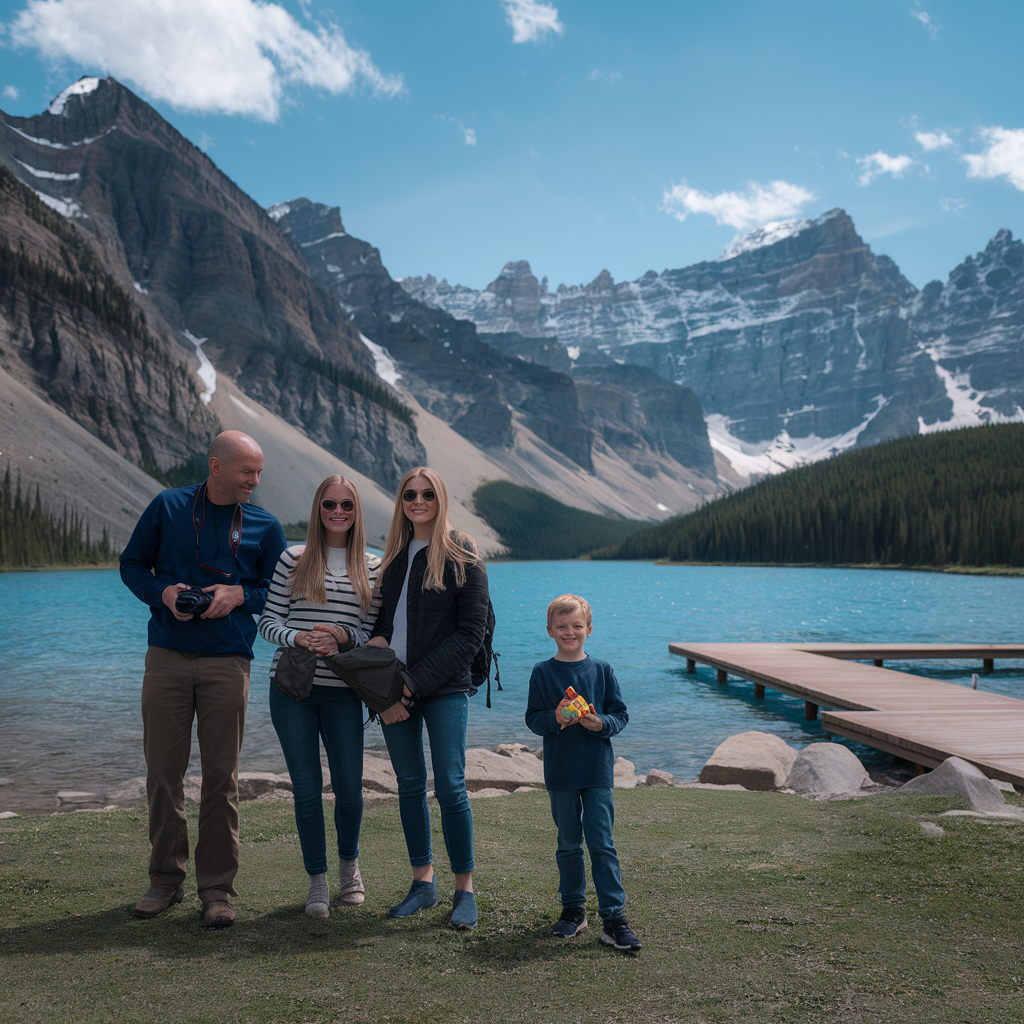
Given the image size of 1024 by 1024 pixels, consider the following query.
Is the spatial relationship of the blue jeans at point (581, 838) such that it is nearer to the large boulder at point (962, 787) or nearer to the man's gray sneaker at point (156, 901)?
the man's gray sneaker at point (156, 901)

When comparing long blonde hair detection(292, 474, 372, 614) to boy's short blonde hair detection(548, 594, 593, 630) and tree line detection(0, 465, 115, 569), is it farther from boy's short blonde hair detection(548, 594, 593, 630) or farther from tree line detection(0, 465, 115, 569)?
tree line detection(0, 465, 115, 569)

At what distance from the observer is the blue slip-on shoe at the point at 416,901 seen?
5.04 metres

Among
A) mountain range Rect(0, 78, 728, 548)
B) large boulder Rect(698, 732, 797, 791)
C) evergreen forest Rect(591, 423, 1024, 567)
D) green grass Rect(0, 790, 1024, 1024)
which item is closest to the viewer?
green grass Rect(0, 790, 1024, 1024)

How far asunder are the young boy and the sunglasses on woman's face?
1054 millimetres

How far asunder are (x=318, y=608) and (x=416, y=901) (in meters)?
1.97

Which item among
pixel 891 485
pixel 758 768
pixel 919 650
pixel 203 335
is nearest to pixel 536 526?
pixel 203 335

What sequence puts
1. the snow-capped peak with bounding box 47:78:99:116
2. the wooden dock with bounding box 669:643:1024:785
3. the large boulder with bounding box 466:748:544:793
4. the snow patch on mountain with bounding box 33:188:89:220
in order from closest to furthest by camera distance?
the large boulder with bounding box 466:748:544:793, the wooden dock with bounding box 669:643:1024:785, the snow patch on mountain with bounding box 33:188:89:220, the snow-capped peak with bounding box 47:78:99:116

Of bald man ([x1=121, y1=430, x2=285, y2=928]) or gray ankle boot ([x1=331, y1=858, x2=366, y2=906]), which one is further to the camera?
gray ankle boot ([x1=331, y1=858, x2=366, y2=906])

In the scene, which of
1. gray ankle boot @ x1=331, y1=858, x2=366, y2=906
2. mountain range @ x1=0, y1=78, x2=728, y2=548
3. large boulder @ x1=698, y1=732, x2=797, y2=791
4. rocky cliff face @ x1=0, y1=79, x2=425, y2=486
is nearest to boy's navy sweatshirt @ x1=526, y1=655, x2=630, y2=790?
gray ankle boot @ x1=331, y1=858, x2=366, y2=906

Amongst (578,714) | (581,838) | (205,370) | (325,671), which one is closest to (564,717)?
(578,714)

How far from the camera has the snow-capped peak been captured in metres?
173

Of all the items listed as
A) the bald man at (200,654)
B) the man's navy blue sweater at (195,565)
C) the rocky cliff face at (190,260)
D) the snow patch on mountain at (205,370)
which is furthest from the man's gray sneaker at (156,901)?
the rocky cliff face at (190,260)

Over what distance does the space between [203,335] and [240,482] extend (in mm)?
168565

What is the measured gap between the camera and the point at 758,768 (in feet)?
36.5
